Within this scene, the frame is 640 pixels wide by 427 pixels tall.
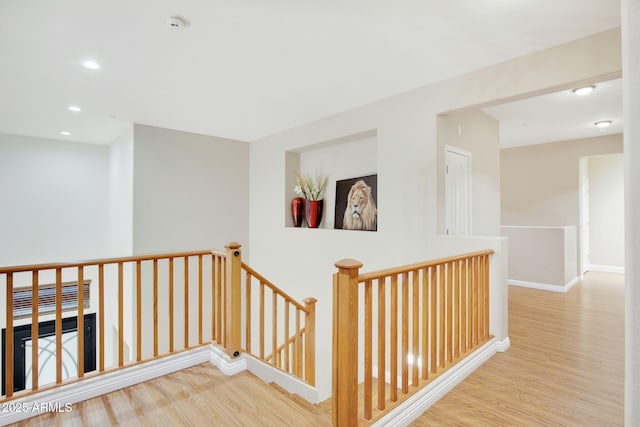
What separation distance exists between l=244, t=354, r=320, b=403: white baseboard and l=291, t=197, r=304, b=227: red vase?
8.39ft

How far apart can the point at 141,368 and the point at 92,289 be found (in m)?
4.63

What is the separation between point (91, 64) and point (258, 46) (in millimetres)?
1558

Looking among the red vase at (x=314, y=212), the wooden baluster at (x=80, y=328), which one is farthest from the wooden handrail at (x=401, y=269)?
the red vase at (x=314, y=212)

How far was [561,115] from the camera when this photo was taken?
4.38 meters

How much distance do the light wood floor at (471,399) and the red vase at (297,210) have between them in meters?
2.73

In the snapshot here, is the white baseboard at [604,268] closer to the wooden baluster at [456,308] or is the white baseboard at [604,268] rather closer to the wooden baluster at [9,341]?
the wooden baluster at [456,308]

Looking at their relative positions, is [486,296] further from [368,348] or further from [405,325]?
[368,348]

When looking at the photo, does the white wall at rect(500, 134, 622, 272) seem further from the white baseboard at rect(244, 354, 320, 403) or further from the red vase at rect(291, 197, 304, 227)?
the white baseboard at rect(244, 354, 320, 403)

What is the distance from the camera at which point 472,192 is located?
405cm

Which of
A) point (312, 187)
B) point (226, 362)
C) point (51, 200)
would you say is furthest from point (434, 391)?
point (51, 200)

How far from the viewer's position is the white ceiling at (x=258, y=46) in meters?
2.10

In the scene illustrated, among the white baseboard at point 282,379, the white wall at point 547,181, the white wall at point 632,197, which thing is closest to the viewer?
the white wall at point 632,197

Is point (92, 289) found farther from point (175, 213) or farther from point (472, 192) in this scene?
point (472, 192)

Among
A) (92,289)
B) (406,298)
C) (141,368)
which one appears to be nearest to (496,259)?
(406,298)
